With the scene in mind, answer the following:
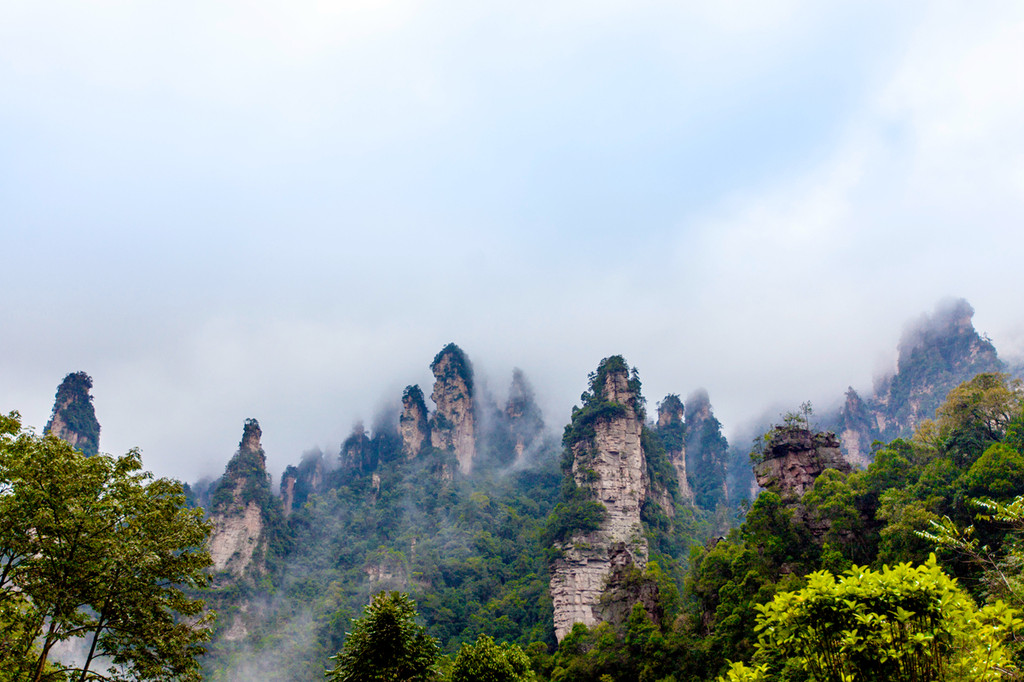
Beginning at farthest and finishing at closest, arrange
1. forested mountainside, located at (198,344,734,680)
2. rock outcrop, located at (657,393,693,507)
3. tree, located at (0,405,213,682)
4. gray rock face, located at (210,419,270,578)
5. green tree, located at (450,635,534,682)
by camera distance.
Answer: rock outcrop, located at (657,393,693,507), gray rock face, located at (210,419,270,578), forested mountainside, located at (198,344,734,680), green tree, located at (450,635,534,682), tree, located at (0,405,213,682)

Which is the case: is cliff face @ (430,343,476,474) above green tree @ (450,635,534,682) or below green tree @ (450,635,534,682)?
above

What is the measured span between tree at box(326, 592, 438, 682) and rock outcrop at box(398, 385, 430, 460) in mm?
85485

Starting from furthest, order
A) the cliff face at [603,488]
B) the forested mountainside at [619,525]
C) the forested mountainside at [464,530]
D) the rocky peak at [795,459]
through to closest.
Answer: the forested mountainside at [464,530]
the cliff face at [603,488]
the rocky peak at [795,459]
the forested mountainside at [619,525]

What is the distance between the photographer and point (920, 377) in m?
100

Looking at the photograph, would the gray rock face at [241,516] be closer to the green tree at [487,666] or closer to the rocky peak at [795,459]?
the green tree at [487,666]

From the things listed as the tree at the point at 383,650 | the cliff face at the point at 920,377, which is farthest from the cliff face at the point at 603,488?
the cliff face at the point at 920,377

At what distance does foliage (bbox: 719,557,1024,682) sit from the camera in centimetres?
728

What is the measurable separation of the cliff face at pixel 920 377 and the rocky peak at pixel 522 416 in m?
54.6

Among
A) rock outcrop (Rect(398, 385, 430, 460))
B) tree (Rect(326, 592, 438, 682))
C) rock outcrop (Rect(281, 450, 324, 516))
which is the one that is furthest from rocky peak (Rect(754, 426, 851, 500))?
rock outcrop (Rect(281, 450, 324, 516))

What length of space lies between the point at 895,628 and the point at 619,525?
55.6 meters

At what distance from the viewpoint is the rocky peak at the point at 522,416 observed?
10406cm

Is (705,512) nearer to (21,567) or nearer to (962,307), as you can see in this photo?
(962,307)

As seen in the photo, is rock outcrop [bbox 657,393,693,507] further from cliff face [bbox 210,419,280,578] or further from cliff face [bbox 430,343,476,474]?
cliff face [bbox 210,419,280,578]

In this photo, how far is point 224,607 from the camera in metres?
68.4
